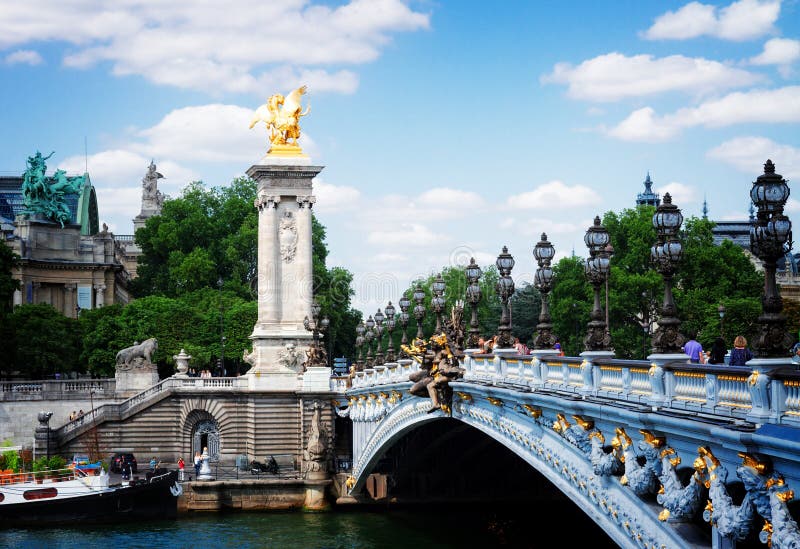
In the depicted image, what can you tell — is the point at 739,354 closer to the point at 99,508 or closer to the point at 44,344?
the point at 99,508

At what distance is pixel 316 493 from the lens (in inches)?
1960

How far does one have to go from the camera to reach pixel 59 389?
197ft

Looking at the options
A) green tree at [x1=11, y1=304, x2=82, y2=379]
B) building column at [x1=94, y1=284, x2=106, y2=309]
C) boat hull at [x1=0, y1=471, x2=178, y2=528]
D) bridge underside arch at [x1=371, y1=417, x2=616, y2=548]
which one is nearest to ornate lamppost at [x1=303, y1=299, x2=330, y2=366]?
bridge underside arch at [x1=371, y1=417, x2=616, y2=548]

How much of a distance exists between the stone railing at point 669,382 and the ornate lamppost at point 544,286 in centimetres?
42

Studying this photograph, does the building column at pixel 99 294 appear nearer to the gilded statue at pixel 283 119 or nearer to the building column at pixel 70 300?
the building column at pixel 70 300

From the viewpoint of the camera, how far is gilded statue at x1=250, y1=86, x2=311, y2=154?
5831cm

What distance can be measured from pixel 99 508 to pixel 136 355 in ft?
48.1

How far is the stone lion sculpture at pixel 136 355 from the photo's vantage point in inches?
2378

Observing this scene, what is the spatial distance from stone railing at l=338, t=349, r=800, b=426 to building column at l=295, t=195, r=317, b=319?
31.0 metres

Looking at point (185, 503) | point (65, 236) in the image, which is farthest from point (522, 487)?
point (65, 236)

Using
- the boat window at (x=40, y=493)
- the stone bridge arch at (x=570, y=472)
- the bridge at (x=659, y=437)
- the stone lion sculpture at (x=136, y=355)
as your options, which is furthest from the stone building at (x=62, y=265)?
the bridge at (x=659, y=437)

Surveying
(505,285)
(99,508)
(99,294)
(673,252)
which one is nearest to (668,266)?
(673,252)

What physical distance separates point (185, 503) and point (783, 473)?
128ft

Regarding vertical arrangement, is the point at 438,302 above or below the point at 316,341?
above
